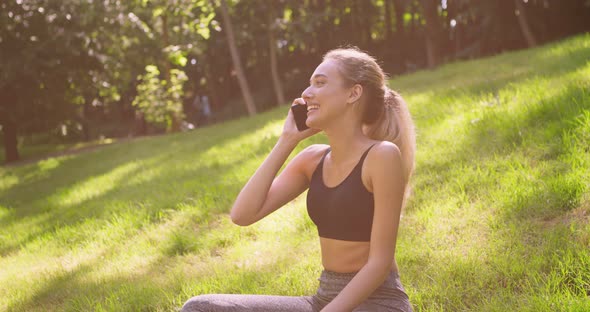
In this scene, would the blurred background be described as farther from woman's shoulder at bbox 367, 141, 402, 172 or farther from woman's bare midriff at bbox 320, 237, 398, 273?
woman's shoulder at bbox 367, 141, 402, 172

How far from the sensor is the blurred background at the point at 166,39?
64.5 feet

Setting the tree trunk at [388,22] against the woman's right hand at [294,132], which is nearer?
the woman's right hand at [294,132]

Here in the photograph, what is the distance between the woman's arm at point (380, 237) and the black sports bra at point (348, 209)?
13cm

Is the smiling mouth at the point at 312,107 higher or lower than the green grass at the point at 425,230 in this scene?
higher

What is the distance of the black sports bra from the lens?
113 inches

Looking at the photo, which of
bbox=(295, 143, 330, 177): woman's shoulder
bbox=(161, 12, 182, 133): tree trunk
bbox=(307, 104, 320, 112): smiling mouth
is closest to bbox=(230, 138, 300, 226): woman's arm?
bbox=(295, 143, 330, 177): woman's shoulder

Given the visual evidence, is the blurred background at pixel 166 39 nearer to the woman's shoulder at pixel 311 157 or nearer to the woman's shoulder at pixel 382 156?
the woman's shoulder at pixel 311 157

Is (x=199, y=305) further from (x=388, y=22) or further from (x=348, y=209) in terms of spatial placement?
(x=388, y=22)

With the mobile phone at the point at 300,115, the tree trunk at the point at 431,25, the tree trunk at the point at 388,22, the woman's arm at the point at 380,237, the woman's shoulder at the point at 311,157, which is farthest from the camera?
the tree trunk at the point at 388,22

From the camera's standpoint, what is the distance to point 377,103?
10.3 feet

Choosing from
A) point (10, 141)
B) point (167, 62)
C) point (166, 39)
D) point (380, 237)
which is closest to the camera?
point (380, 237)

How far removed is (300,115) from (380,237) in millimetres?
916

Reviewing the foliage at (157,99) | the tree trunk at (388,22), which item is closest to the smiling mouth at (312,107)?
the foliage at (157,99)

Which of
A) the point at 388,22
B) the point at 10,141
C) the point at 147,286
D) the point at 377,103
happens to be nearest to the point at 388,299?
the point at 377,103
